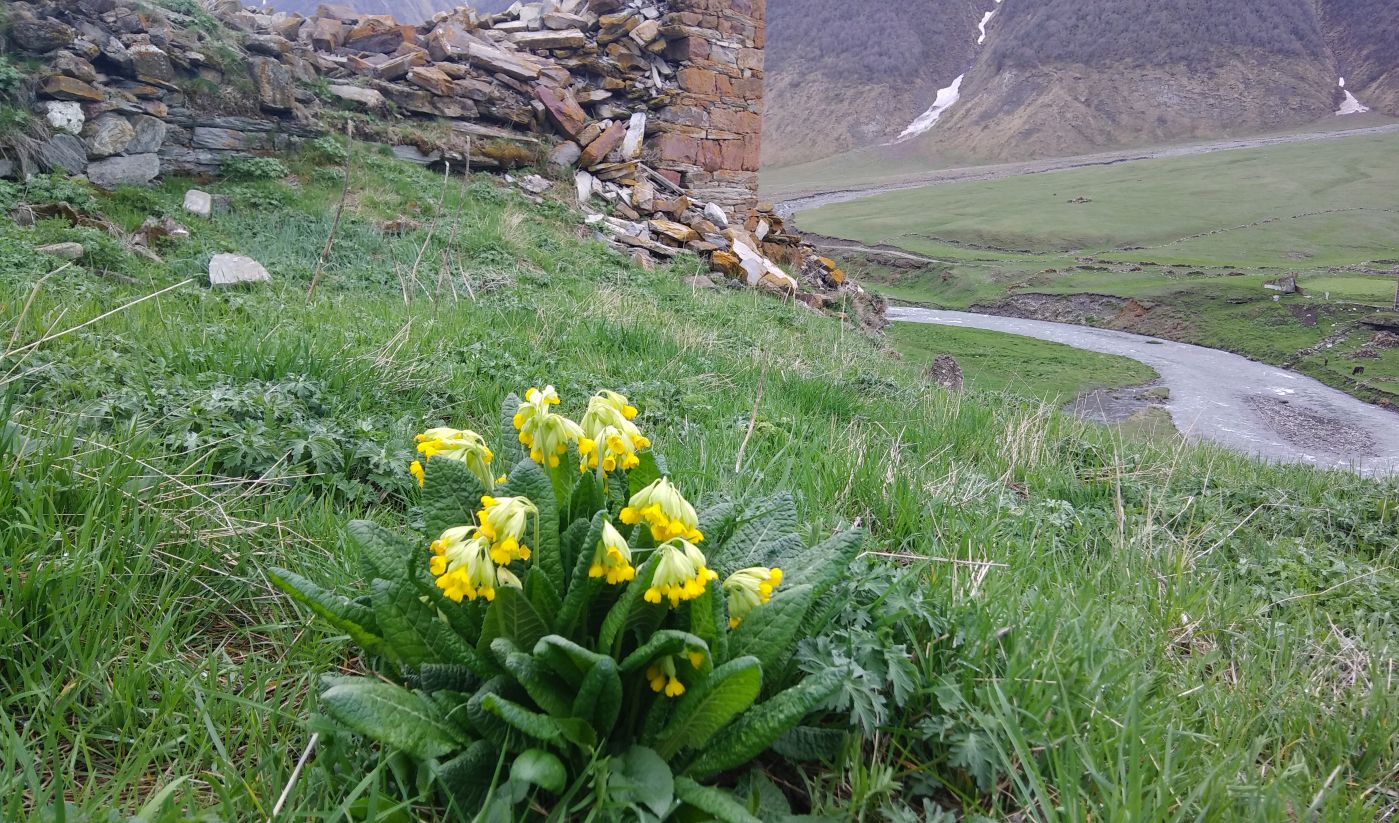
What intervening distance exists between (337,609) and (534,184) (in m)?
10.9

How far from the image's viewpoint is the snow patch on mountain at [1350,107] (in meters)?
95.9

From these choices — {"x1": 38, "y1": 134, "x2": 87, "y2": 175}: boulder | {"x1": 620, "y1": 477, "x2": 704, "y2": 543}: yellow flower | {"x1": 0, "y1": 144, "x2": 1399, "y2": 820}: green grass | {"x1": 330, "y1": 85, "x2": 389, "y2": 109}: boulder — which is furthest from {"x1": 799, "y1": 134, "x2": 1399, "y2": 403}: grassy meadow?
{"x1": 38, "y1": 134, "x2": 87, "y2": 175}: boulder

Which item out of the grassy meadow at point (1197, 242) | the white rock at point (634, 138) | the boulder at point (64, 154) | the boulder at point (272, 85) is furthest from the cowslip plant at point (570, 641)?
the grassy meadow at point (1197, 242)

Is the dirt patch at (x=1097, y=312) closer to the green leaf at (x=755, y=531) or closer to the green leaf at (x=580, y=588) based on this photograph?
the green leaf at (x=755, y=531)

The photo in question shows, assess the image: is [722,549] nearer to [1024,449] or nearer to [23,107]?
[1024,449]

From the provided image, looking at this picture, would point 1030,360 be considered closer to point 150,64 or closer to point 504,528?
point 150,64

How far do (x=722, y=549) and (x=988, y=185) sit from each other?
80.1 m

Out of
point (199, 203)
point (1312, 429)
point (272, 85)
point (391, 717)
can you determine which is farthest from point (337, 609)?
point (1312, 429)

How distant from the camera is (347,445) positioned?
270 centimetres

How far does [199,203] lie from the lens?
26.6ft

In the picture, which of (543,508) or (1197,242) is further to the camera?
(1197,242)

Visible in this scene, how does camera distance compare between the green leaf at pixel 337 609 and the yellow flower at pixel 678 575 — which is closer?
the yellow flower at pixel 678 575

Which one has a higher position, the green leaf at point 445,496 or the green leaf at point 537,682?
the green leaf at point 445,496

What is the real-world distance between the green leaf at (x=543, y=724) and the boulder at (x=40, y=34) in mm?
10910
